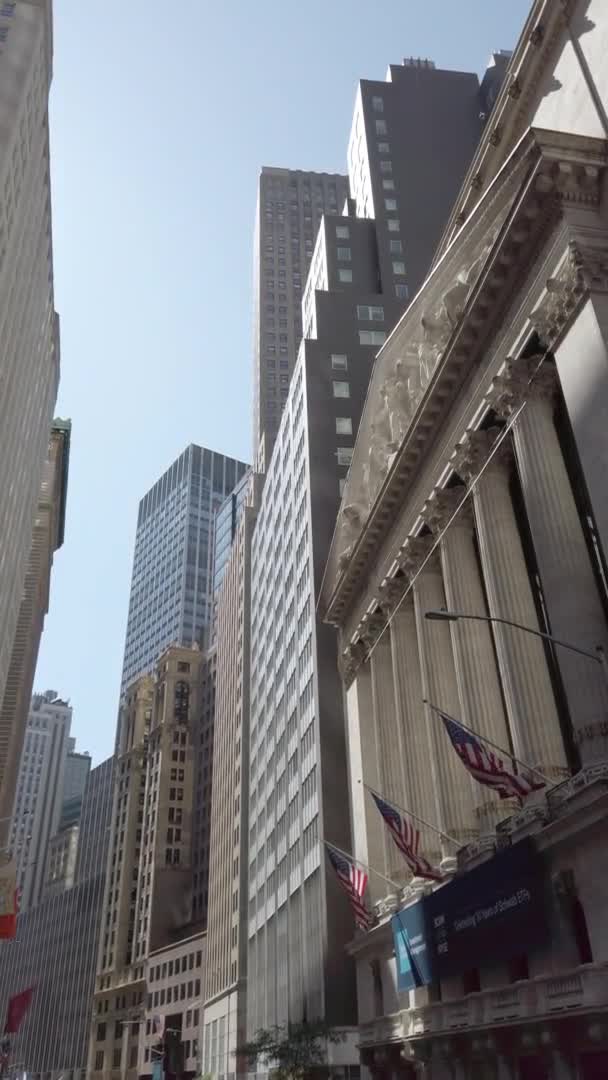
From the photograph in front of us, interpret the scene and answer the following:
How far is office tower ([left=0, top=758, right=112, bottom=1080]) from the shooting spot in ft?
504

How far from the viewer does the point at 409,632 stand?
44.3 metres

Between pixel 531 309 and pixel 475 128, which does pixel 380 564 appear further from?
pixel 475 128

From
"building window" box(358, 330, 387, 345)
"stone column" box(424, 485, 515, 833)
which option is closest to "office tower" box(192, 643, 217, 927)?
"building window" box(358, 330, 387, 345)

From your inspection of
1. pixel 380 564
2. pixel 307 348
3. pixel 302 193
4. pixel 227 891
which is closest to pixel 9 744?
pixel 227 891

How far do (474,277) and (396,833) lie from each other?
21.5m

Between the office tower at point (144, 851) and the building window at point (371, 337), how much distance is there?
86.1 m

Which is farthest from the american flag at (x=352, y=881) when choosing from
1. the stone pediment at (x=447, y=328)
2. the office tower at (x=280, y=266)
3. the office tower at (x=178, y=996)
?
the office tower at (x=280, y=266)

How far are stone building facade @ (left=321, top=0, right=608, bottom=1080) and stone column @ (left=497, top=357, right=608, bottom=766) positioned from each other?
0.22 feet

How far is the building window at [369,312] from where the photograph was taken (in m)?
83.4

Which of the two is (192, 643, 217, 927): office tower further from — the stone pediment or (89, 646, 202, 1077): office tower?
the stone pediment

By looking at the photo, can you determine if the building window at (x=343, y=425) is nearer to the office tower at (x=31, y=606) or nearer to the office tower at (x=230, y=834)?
the office tower at (x=230, y=834)

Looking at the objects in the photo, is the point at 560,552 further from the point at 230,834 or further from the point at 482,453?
the point at 230,834

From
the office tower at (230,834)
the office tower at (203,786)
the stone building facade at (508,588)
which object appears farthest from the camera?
the office tower at (203,786)

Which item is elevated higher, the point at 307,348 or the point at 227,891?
the point at 307,348
